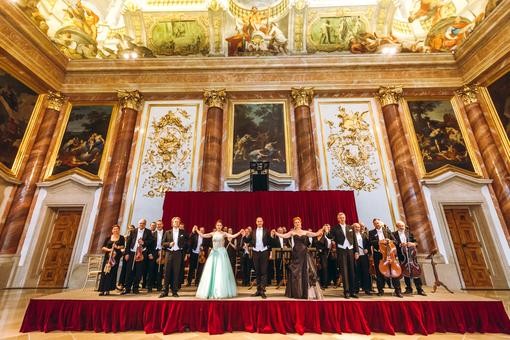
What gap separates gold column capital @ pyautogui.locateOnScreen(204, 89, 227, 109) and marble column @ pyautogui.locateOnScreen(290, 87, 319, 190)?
2753 mm

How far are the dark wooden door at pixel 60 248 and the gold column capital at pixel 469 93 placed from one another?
1474cm

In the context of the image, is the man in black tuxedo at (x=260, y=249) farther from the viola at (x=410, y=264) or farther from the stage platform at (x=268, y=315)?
the viola at (x=410, y=264)

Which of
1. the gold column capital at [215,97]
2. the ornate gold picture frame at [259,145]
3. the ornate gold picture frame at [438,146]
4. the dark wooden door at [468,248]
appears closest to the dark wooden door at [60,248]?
the ornate gold picture frame at [259,145]

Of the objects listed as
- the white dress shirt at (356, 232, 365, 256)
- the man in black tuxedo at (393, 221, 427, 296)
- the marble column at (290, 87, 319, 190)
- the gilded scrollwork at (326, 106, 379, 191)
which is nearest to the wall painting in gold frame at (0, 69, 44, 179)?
the marble column at (290, 87, 319, 190)

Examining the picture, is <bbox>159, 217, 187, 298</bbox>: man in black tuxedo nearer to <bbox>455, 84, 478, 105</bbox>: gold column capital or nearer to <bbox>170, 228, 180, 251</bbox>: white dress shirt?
<bbox>170, 228, 180, 251</bbox>: white dress shirt

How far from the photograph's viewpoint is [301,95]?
10094 mm

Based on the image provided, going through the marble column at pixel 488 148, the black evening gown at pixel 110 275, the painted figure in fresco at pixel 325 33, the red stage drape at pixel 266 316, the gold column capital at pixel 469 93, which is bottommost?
the red stage drape at pixel 266 316

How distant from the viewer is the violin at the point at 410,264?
194 inches

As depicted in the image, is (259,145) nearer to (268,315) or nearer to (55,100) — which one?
(268,315)

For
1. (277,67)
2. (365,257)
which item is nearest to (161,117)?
(277,67)

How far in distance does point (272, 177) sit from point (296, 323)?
220 inches

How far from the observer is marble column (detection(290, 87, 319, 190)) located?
892cm

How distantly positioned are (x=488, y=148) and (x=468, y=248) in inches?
137

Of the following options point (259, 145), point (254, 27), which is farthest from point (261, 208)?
point (254, 27)
